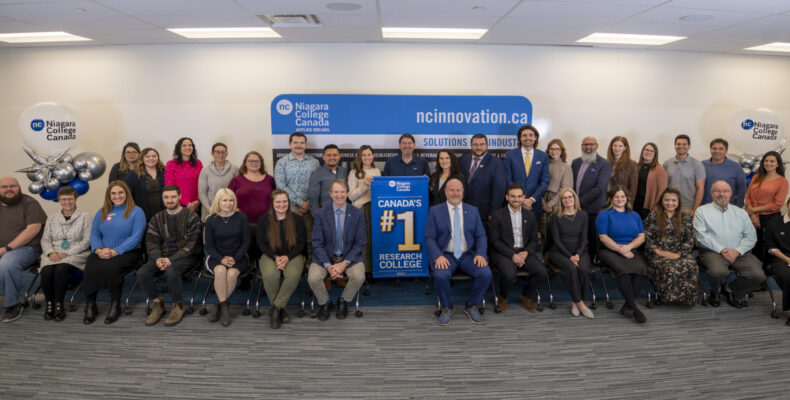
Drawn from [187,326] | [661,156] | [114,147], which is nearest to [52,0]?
[114,147]

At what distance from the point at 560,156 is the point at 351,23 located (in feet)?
9.59

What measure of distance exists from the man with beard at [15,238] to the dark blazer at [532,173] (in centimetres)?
508

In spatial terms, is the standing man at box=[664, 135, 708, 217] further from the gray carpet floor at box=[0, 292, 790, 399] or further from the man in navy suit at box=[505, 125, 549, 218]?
the man in navy suit at box=[505, 125, 549, 218]

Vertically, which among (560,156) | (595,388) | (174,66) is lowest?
(595,388)

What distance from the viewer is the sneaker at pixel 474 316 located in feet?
12.1

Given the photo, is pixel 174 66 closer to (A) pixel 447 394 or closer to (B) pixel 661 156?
(A) pixel 447 394

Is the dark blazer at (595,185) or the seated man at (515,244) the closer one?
the seated man at (515,244)

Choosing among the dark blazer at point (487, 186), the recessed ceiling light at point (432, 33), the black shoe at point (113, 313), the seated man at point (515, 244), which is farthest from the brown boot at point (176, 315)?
the recessed ceiling light at point (432, 33)

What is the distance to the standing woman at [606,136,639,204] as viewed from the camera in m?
4.74

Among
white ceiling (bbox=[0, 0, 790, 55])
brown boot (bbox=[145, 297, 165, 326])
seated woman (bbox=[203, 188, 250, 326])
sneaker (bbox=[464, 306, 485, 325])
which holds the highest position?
white ceiling (bbox=[0, 0, 790, 55])

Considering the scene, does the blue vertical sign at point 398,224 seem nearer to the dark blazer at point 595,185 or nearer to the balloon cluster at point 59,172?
the dark blazer at point 595,185

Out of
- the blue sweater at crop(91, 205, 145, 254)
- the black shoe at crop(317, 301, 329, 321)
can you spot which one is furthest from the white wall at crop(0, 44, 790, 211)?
the black shoe at crop(317, 301, 329, 321)

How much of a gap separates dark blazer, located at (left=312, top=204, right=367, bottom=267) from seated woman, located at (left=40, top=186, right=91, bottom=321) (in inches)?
90.7

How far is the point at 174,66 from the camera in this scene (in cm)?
565
